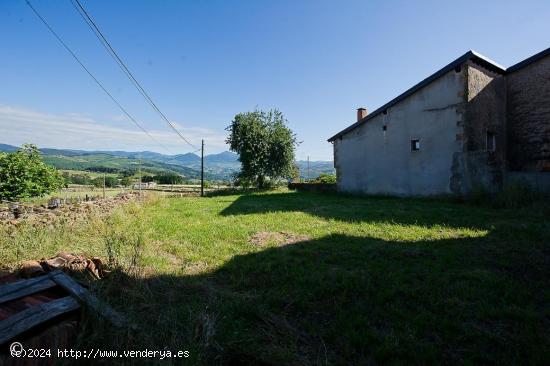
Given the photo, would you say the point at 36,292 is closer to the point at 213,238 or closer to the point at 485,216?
the point at 213,238

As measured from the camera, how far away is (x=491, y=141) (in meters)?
14.5

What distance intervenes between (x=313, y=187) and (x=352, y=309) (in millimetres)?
22314

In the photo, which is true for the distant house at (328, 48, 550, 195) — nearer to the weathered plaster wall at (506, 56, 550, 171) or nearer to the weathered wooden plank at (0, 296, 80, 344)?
the weathered plaster wall at (506, 56, 550, 171)

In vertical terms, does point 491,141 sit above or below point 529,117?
below

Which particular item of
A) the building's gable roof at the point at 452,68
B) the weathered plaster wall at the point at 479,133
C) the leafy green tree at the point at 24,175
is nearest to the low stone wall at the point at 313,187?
the building's gable roof at the point at 452,68

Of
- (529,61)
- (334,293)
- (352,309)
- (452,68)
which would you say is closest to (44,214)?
(334,293)

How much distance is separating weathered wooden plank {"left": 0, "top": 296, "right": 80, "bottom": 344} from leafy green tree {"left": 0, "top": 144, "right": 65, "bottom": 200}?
2101 cm

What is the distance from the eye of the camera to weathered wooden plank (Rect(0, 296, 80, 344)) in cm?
214

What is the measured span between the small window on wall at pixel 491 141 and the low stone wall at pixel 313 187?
10119 mm

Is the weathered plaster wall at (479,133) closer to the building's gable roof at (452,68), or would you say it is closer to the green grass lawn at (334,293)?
the building's gable roof at (452,68)

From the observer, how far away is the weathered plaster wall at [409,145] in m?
13.7

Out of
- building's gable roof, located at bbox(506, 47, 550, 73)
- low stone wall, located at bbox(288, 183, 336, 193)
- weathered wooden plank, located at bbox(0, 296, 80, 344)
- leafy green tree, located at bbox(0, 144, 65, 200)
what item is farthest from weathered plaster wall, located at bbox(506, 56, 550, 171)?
leafy green tree, located at bbox(0, 144, 65, 200)

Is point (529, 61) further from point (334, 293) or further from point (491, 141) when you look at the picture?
point (334, 293)

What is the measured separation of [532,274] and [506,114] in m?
14.3
